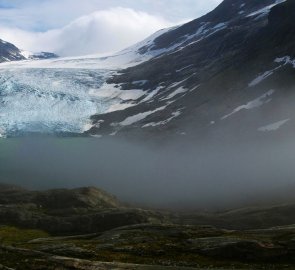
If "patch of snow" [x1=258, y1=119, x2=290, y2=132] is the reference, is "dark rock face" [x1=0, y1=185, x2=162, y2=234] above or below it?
below

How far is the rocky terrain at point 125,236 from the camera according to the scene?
1848 inches

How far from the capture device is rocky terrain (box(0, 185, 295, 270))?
46.9 m

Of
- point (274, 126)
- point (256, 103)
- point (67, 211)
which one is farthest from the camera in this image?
point (256, 103)

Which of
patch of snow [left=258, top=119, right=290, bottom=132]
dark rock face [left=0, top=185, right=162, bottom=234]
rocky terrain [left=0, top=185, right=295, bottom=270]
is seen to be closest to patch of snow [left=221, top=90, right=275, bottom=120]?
patch of snow [left=258, top=119, right=290, bottom=132]

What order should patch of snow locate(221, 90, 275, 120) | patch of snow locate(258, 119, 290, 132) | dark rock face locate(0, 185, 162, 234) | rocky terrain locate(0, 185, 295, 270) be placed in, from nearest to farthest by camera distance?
rocky terrain locate(0, 185, 295, 270), dark rock face locate(0, 185, 162, 234), patch of snow locate(258, 119, 290, 132), patch of snow locate(221, 90, 275, 120)

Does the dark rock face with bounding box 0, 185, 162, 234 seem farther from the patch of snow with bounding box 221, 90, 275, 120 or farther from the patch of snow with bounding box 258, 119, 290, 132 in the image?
the patch of snow with bounding box 221, 90, 275, 120

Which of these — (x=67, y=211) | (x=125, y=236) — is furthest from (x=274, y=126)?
(x=125, y=236)

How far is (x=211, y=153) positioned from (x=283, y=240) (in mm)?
125562

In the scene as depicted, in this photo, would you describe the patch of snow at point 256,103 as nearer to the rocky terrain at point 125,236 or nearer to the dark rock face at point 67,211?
the dark rock face at point 67,211

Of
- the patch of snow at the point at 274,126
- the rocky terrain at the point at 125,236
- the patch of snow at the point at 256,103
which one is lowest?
the rocky terrain at the point at 125,236

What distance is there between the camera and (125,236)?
69.1m

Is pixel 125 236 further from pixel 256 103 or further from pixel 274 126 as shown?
pixel 256 103

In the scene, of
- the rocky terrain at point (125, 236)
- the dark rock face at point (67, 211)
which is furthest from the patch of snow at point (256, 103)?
the rocky terrain at point (125, 236)

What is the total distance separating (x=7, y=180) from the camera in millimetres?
164375
